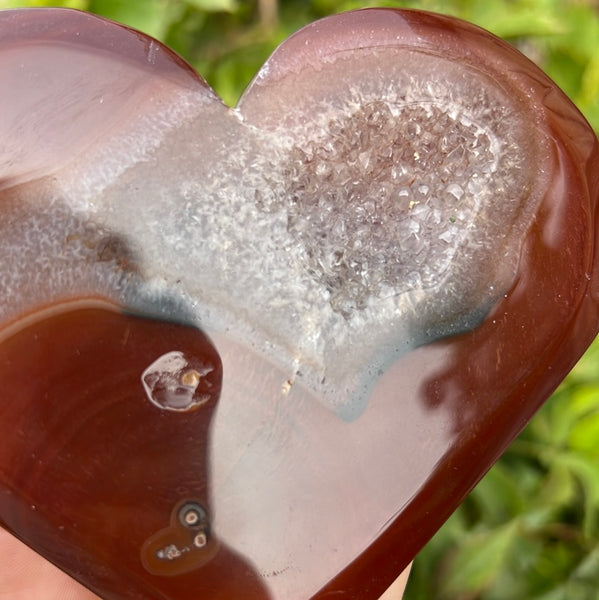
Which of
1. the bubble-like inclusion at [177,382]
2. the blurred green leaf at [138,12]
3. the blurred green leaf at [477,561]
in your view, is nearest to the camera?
the bubble-like inclusion at [177,382]

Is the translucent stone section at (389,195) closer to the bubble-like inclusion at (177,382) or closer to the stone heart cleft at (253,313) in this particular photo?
the stone heart cleft at (253,313)

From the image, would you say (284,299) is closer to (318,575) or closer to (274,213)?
(274,213)

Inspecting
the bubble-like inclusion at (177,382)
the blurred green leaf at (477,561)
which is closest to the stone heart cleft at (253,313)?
the bubble-like inclusion at (177,382)

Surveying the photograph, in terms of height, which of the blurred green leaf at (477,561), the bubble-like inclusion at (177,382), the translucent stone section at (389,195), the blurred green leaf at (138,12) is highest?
the translucent stone section at (389,195)

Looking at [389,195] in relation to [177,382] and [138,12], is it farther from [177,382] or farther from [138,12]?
[138,12]

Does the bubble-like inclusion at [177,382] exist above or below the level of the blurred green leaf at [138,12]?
below

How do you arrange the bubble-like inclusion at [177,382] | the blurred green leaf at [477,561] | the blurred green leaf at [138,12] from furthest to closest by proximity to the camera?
the blurred green leaf at [138,12] < the blurred green leaf at [477,561] < the bubble-like inclusion at [177,382]

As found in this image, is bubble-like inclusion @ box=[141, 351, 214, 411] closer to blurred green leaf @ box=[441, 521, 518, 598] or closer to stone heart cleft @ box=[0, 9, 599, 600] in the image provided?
stone heart cleft @ box=[0, 9, 599, 600]

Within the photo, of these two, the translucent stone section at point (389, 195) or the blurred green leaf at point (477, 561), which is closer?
the translucent stone section at point (389, 195)
